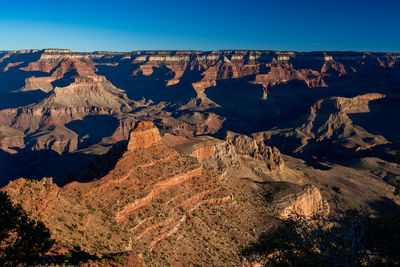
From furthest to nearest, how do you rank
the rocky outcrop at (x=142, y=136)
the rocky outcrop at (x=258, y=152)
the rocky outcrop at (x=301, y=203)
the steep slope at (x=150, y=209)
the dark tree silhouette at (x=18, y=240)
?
the rocky outcrop at (x=258, y=152), the rocky outcrop at (x=301, y=203), the rocky outcrop at (x=142, y=136), the steep slope at (x=150, y=209), the dark tree silhouette at (x=18, y=240)

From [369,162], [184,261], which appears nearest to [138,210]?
[184,261]

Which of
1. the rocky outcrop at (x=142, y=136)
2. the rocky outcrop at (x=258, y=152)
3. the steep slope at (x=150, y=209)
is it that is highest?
the rocky outcrop at (x=142, y=136)

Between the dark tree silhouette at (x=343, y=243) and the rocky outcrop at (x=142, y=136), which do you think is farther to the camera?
the rocky outcrop at (x=142, y=136)

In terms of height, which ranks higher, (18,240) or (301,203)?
(18,240)

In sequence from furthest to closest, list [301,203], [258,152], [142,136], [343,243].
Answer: [258,152] → [301,203] → [142,136] → [343,243]

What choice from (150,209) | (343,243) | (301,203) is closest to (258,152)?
(301,203)

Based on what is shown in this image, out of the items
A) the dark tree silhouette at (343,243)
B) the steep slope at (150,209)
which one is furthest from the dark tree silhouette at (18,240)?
the dark tree silhouette at (343,243)

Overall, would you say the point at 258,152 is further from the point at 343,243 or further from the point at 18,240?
the point at 18,240

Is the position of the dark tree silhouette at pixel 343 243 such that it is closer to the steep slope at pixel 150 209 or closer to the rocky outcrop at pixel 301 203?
the steep slope at pixel 150 209
